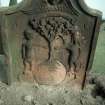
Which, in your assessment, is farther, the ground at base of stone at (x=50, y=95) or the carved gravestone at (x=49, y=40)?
the ground at base of stone at (x=50, y=95)

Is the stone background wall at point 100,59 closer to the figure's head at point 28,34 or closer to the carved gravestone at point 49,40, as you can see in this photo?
the carved gravestone at point 49,40

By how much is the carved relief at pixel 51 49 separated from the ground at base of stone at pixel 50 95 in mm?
120

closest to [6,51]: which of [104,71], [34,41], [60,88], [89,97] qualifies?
[34,41]

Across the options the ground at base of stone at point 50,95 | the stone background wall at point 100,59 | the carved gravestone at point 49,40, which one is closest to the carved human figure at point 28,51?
the carved gravestone at point 49,40

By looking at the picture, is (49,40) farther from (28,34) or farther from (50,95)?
(50,95)

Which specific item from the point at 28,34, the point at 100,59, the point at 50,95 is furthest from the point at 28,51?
the point at 100,59

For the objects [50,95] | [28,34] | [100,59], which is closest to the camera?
[28,34]

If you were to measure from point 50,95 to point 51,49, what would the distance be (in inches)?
22.0

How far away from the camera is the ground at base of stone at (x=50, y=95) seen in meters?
3.46

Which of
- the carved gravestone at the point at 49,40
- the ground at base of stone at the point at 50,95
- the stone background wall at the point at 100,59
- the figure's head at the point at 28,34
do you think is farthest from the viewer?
the stone background wall at the point at 100,59

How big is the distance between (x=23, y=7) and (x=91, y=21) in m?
0.74

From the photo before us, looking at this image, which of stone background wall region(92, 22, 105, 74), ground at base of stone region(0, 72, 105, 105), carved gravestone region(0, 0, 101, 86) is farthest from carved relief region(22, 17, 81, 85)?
stone background wall region(92, 22, 105, 74)

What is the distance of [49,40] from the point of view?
11.1 feet

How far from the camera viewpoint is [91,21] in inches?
130
